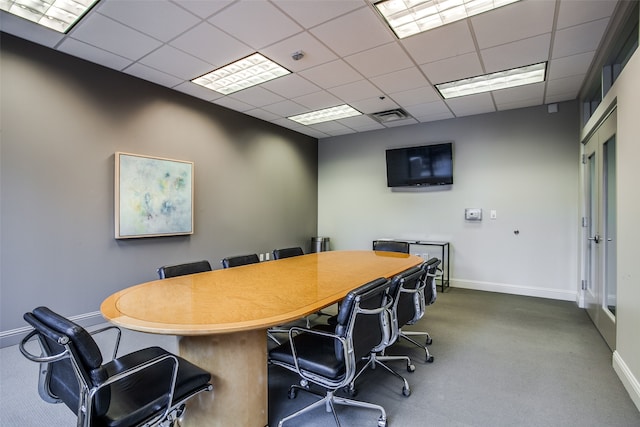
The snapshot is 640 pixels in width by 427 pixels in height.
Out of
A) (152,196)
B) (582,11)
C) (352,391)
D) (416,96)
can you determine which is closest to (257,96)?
(152,196)

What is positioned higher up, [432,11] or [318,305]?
[432,11]

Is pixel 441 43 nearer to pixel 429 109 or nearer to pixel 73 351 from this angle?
pixel 429 109

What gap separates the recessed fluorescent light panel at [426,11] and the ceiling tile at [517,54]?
70 centimetres

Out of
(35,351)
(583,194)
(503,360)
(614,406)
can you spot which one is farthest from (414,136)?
(35,351)

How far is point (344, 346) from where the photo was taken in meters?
1.71

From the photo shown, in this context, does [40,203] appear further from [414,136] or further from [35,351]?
[414,136]

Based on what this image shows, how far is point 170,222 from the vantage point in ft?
13.6

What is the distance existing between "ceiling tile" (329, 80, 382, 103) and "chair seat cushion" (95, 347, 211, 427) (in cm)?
358

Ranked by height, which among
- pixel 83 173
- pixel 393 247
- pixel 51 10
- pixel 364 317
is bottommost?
pixel 364 317

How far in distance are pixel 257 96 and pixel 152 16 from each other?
6.22ft

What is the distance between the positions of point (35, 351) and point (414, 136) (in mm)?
5958

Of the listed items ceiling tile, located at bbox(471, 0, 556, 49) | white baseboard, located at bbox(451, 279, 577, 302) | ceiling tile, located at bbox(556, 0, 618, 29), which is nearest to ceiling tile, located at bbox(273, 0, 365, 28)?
ceiling tile, located at bbox(471, 0, 556, 49)

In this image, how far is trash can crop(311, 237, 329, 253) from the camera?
6.59m

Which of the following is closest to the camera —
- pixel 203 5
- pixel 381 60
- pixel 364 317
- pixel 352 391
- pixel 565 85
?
pixel 364 317
